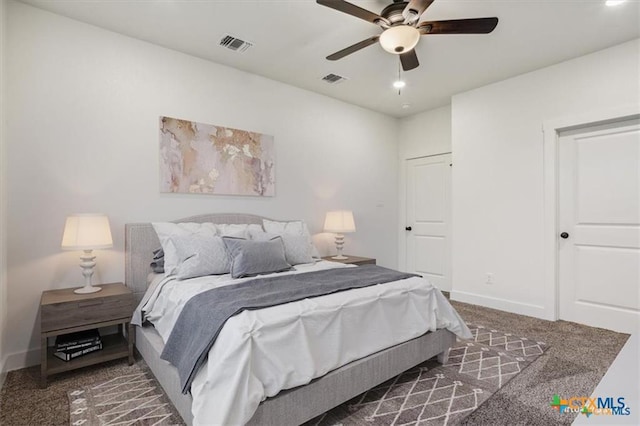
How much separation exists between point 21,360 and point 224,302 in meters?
1.97

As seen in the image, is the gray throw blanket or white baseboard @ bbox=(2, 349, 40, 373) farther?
white baseboard @ bbox=(2, 349, 40, 373)

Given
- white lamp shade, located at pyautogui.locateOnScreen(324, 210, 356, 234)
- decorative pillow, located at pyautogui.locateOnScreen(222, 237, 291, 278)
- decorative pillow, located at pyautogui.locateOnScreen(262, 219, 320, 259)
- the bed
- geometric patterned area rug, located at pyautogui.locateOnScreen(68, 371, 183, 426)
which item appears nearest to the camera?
the bed

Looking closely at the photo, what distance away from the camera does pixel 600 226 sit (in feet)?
11.2

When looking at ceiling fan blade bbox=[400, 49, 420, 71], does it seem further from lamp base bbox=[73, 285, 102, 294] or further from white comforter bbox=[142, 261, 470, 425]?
lamp base bbox=[73, 285, 102, 294]

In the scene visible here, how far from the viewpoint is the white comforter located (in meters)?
1.49

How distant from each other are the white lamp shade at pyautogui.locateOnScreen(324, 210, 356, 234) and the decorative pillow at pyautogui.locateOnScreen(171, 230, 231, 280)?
68.4 inches

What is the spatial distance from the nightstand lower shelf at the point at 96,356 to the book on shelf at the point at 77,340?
3.0 inches

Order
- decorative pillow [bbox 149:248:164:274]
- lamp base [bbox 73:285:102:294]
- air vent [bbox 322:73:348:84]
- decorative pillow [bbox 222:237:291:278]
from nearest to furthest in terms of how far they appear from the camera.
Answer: lamp base [bbox 73:285:102:294], decorative pillow [bbox 222:237:291:278], decorative pillow [bbox 149:248:164:274], air vent [bbox 322:73:348:84]

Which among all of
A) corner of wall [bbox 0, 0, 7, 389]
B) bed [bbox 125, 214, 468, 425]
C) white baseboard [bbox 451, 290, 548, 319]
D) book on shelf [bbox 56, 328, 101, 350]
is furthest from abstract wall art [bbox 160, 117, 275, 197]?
white baseboard [bbox 451, 290, 548, 319]

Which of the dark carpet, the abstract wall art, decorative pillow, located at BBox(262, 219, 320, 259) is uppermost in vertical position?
the abstract wall art

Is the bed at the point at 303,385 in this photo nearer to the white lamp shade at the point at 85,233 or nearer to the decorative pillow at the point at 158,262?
the decorative pillow at the point at 158,262

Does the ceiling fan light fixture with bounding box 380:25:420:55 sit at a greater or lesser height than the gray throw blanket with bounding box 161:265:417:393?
greater

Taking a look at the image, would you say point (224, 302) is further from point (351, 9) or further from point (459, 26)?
point (459, 26)

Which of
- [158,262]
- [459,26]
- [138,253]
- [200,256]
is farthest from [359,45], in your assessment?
[138,253]
